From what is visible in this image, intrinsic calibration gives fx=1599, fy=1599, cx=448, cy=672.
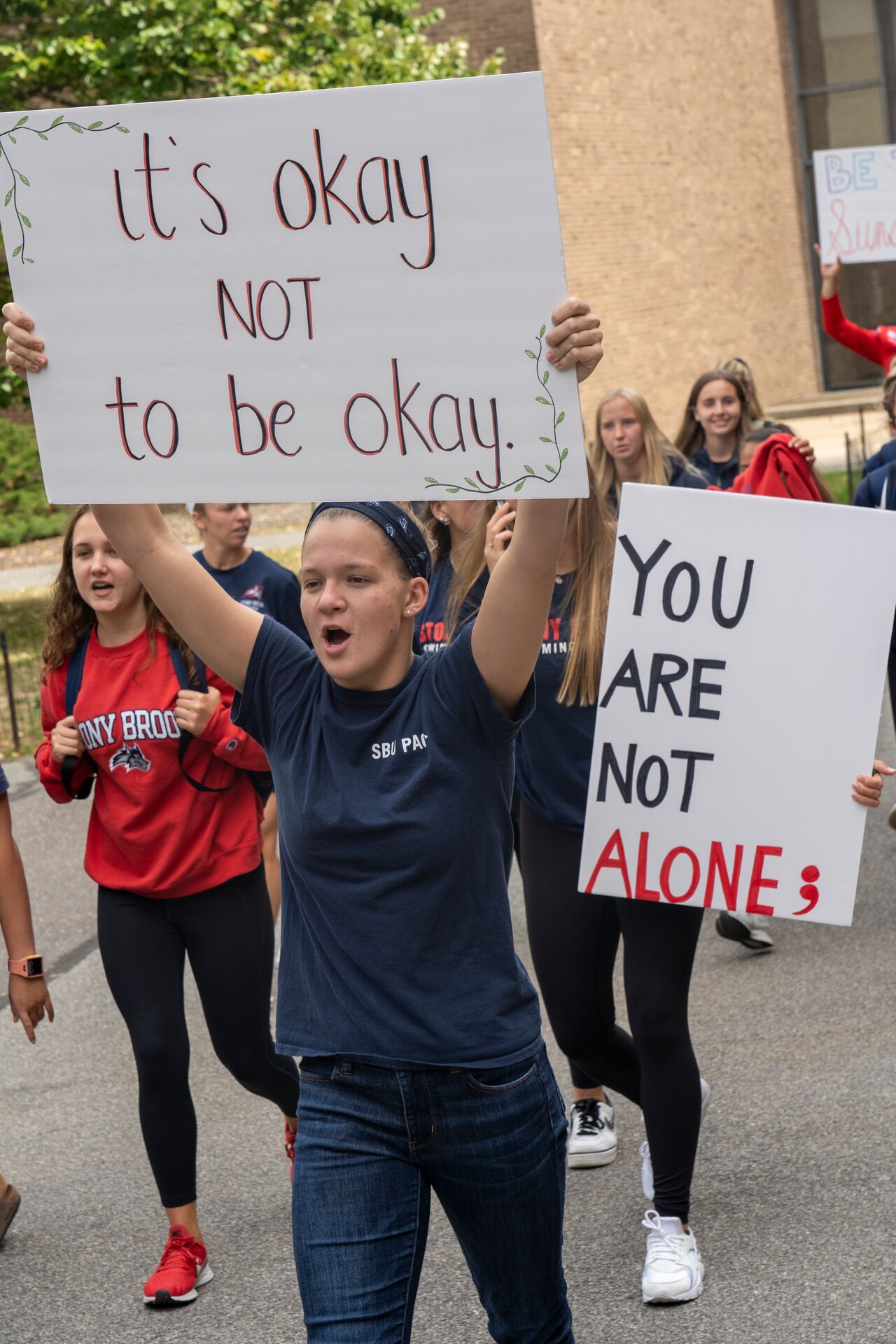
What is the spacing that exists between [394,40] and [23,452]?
35.9 ft

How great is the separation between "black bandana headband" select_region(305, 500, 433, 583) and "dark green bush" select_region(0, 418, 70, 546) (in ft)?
64.7

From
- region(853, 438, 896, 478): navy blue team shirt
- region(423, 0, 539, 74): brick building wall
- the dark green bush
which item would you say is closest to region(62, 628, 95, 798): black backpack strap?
region(853, 438, 896, 478): navy blue team shirt

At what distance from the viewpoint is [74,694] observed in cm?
408

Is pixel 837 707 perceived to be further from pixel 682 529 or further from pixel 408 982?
pixel 408 982

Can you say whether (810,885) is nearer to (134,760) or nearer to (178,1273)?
(134,760)

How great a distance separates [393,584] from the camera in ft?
8.72

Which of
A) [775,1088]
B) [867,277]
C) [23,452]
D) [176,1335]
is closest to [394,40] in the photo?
[23,452]

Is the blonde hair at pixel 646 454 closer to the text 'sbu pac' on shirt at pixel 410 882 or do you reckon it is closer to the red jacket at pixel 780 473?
the red jacket at pixel 780 473

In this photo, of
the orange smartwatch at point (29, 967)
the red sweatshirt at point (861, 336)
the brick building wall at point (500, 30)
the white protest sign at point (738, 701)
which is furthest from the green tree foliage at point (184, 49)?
the orange smartwatch at point (29, 967)

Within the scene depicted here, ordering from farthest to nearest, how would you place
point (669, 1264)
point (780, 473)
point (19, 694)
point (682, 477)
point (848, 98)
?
point (848, 98) → point (19, 694) → point (682, 477) → point (780, 473) → point (669, 1264)

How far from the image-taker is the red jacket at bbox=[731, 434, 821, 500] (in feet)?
18.6

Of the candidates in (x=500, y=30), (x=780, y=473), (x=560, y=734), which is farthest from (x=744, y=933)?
(x=500, y=30)

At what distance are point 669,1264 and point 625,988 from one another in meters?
0.64

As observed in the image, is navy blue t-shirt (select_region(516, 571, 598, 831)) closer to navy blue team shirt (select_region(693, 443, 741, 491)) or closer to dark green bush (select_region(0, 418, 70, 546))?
navy blue team shirt (select_region(693, 443, 741, 491))
